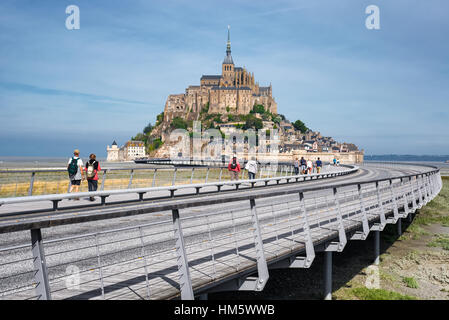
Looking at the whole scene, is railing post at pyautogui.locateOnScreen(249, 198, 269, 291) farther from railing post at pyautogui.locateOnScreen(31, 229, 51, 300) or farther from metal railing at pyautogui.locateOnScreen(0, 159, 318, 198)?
metal railing at pyautogui.locateOnScreen(0, 159, 318, 198)

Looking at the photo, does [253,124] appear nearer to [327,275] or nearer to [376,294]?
[376,294]

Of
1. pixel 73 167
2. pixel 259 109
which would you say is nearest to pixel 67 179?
pixel 73 167

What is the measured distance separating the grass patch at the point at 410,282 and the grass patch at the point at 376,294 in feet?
4.28

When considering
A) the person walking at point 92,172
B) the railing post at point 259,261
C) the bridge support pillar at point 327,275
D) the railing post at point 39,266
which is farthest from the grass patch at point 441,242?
the railing post at point 39,266

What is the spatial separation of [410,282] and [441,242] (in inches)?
280

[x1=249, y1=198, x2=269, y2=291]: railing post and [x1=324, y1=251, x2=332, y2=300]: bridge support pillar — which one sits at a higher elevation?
[x1=249, y1=198, x2=269, y2=291]: railing post

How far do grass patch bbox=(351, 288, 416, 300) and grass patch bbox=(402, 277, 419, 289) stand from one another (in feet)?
4.28

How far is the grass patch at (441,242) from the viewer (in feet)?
58.9

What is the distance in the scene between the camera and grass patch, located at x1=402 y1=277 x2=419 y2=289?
12.6 m

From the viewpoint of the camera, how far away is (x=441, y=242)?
18625 millimetres

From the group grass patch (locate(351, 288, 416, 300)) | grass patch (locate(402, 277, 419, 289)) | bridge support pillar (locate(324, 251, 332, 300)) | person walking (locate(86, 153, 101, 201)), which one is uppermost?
person walking (locate(86, 153, 101, 201))

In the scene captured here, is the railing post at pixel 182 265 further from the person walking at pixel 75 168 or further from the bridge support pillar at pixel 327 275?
the person walking at pixel 75 168

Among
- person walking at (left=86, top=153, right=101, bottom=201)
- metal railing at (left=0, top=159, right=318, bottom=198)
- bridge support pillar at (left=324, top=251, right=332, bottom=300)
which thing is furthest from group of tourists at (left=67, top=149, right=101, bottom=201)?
bridge support pillar at (left=324, top=251, right=332, bottom=300)
